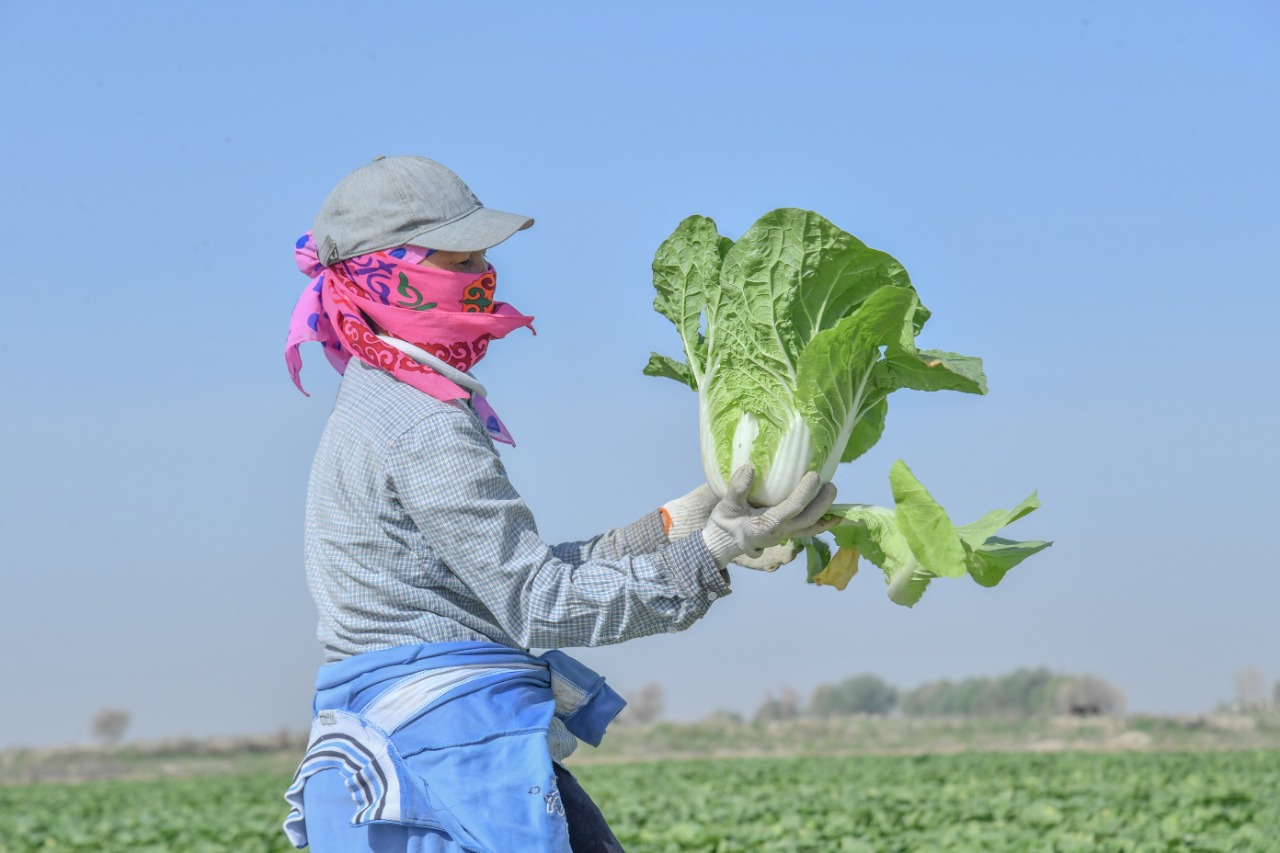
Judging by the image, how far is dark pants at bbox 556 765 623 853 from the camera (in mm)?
2678

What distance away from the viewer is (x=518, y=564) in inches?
94.7

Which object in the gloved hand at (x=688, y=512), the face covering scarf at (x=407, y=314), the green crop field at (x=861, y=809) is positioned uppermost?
the face covering scarf at (x=407, y=314)

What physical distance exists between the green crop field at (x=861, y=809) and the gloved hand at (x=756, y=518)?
4.88 meters

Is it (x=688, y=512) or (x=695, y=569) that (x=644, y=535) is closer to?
(x=688, y=512)

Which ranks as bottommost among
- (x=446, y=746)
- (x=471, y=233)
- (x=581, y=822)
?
(x=581, y=822)

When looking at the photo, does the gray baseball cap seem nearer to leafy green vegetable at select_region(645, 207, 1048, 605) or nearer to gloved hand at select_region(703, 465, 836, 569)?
leafy green vegetable at select_region(645, 207, 1048, 605)

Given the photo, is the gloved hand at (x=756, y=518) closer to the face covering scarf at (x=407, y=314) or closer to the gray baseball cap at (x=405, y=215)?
the face covering scarf at (x=407, y=314)

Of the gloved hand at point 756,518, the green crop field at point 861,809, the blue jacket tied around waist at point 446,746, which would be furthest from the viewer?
the green crop field at point 861,809

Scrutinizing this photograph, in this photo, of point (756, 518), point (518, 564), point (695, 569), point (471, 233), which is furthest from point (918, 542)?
point (471, 233)

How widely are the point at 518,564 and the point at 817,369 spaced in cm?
81

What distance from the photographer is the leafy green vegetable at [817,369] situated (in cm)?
276

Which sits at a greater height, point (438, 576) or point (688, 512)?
point (688, 512)

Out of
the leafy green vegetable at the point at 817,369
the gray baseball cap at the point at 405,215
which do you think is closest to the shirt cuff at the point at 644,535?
the leafy green vegetable at the point at 817,369

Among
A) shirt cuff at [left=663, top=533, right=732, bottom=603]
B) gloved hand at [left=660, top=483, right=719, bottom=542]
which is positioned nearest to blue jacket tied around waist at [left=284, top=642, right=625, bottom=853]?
shirt cuff at [left=663, top=533, right=732, bottom=603]
